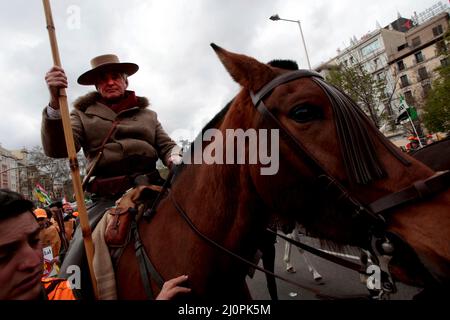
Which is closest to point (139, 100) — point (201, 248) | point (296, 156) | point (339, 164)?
point (201, 248)

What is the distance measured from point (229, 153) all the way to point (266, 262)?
11.0 feet

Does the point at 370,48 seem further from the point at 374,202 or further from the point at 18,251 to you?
the point at 18,251

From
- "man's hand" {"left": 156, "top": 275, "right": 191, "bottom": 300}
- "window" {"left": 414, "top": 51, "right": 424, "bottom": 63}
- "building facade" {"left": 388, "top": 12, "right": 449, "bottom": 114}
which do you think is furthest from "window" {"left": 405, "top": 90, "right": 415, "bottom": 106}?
"man's hand" {"left": 156, "top": 275, "right": 191, "bottom": 300}

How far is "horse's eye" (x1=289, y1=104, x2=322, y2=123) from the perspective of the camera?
1.54 metres

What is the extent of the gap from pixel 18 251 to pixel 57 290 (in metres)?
0.69

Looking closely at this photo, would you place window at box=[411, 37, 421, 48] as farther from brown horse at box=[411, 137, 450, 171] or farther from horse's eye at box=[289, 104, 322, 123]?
horse's eye at box=[289, 104, 322, 123]

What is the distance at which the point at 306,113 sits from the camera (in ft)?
5.08

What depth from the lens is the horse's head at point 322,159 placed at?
1.40m

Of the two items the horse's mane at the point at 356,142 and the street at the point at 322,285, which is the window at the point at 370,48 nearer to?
the street at the point at 322,285

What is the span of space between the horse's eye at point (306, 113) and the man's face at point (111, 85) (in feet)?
6.79

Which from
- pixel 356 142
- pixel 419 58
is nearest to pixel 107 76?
pixel 356 142

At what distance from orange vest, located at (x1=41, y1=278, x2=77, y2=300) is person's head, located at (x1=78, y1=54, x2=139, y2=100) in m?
1.77

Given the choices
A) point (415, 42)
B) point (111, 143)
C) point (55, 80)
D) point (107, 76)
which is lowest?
point (111, 143)

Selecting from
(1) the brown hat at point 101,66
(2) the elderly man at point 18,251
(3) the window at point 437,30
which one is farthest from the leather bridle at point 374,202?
(3) the window at point 437,30
